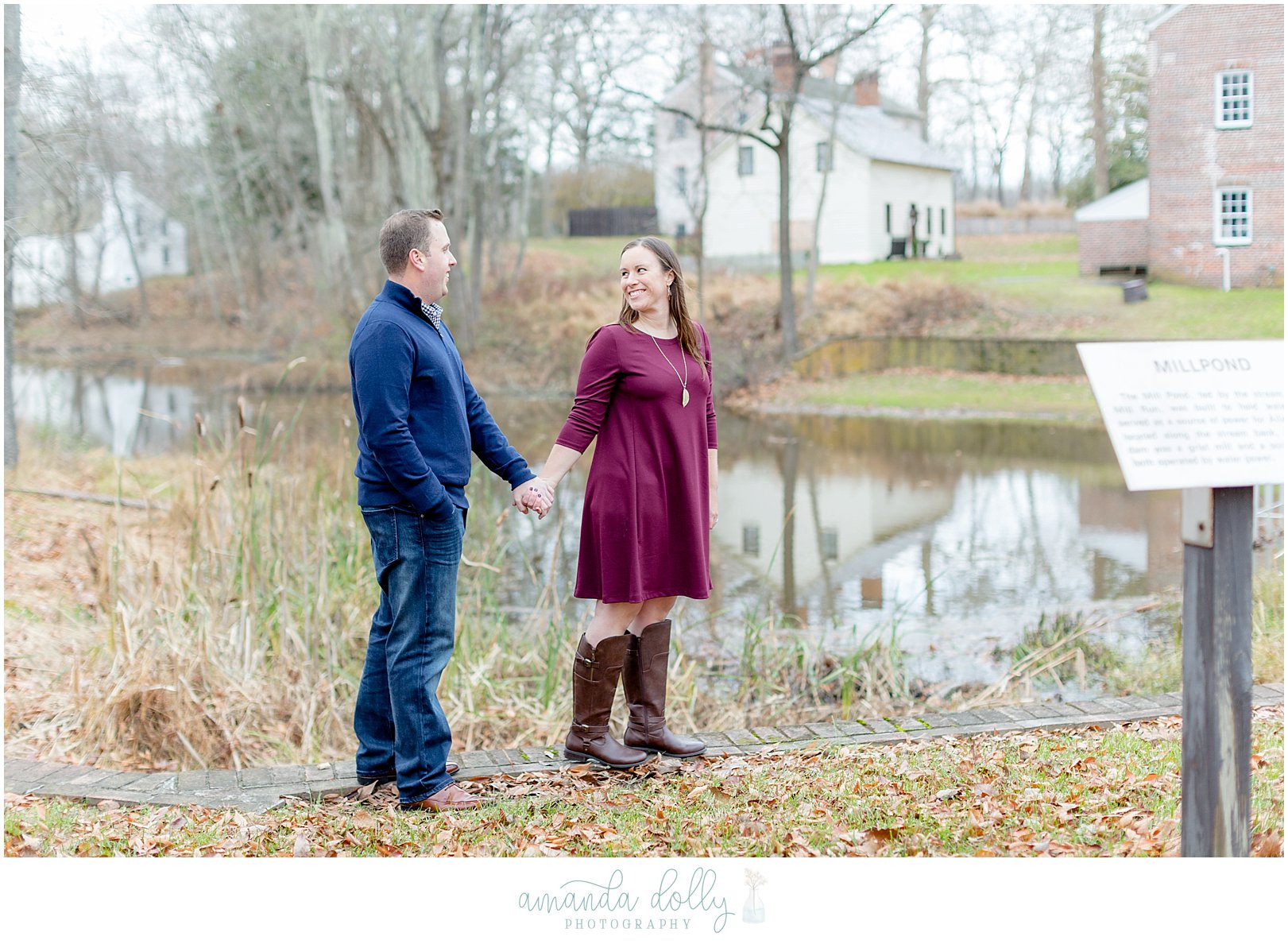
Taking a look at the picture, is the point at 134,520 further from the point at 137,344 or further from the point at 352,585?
the point at 137,344

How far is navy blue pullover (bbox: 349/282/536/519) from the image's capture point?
4207 millimetres

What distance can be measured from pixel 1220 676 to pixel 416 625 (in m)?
2.53

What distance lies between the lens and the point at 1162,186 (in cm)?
3062

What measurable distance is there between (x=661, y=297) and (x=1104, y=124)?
122 ft

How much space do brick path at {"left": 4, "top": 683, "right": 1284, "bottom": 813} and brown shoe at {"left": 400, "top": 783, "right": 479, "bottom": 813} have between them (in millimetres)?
300

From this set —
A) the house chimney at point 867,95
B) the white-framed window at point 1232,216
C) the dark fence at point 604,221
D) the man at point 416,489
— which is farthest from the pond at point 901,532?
the dark fence at point 604,221

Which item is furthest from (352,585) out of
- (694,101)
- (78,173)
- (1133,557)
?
(694,101)

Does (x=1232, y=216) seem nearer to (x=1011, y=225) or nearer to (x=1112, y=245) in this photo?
(x=1112, y=245)

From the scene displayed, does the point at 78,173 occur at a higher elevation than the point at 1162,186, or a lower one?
lower

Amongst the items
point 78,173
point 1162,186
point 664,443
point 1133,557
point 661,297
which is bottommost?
point 1133,557

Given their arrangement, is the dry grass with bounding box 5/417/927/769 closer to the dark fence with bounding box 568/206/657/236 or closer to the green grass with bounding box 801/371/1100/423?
the green grass with bounding box 801/371/1100/423

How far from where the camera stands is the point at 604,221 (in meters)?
50.3

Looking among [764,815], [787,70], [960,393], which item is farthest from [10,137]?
[787,70]

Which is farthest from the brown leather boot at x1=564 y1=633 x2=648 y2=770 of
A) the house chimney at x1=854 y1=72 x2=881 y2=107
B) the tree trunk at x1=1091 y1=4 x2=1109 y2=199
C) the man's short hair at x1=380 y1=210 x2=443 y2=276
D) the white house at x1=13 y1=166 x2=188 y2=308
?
the house chimney at x1=854 y1=72 x2=881 y2=107
